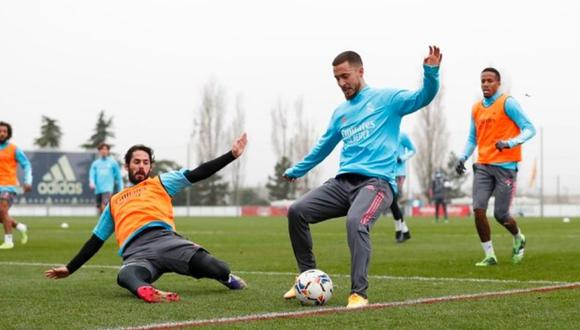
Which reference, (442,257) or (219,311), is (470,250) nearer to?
(442,257)

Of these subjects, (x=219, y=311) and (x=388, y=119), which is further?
(x=388, y=119)

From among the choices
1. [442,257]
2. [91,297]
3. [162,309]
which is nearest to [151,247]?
[91,297]

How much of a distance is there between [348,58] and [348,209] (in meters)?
1.22

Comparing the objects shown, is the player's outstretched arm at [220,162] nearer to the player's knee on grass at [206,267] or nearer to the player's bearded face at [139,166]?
the player's bearded face at [139,166]

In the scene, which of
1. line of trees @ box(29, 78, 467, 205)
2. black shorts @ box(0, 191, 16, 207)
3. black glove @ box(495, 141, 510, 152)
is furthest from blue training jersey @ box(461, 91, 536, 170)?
line of trees @ box(29, 78, 467, 205)

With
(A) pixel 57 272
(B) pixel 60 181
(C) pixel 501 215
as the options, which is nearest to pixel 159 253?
(A) pixel 57 272

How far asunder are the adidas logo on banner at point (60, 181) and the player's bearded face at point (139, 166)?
50347mm

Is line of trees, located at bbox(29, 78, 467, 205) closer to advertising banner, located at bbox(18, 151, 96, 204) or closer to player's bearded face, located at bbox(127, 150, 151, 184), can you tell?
advertising banner, located at bbox(18, 151, 96, 204)

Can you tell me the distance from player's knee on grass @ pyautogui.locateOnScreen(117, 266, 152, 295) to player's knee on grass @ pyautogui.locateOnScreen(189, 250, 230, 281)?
39cm

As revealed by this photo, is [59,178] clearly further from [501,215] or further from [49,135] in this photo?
[501,215]

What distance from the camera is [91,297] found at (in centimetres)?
766

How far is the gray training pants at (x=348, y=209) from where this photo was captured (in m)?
7.18

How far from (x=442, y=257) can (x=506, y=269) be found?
2.38 meters

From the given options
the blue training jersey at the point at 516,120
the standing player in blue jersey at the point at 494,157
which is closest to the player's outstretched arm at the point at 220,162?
the blue training jersey at the point at 516,120
